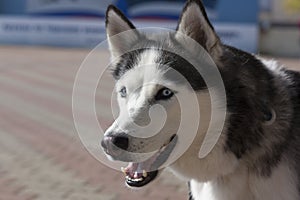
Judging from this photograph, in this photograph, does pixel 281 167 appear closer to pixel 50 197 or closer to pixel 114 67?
pixel 114 67

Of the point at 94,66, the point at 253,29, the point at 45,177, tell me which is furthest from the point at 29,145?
the point at 253,29

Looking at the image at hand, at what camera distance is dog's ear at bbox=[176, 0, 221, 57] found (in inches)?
115

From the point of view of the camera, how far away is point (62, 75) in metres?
13.0

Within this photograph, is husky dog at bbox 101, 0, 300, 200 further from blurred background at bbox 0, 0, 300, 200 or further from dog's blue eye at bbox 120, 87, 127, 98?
blurred background at bbox 0, 0, 300, 200

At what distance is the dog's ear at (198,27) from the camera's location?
292cm

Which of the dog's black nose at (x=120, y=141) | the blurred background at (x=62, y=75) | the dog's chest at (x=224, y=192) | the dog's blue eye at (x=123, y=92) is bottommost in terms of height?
the blurred background at (x=62, y=75)

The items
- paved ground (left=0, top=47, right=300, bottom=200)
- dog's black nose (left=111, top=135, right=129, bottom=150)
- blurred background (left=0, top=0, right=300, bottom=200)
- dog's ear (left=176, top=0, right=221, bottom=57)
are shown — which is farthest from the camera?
blurred background (left=0, top=0, right=300, bottom=200)

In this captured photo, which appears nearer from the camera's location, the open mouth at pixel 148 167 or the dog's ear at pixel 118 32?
the open mouth at pixel 148 167

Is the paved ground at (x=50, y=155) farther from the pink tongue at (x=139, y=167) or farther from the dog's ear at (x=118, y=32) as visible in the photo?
the pink tongue at (x=139, y=167)

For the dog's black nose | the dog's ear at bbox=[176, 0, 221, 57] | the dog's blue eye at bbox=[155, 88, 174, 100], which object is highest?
the dog's ear at bbox=[176, 0, 221, 57]

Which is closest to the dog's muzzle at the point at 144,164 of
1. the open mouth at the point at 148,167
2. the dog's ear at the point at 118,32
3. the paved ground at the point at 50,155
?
the open mouth at the point at 148,167

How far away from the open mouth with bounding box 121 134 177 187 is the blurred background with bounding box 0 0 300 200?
1039mm

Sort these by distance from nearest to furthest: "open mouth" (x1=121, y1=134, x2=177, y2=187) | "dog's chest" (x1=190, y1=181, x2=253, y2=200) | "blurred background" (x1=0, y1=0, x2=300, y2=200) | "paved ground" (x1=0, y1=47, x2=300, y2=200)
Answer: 1. "open mouth" (x1=121, y1=134, x2=177, y2=187)
2. "dog's chest" (x1=190, y1=181, x2=253, y2=200)
3. "paved ground" (x1=0, y1=47, x2=300, y2=200)
4. "blurred background" (x1=0, y1=0, x2=300, y2=200)

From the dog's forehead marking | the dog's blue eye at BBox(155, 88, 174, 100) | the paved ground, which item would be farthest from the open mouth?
the paved ground
